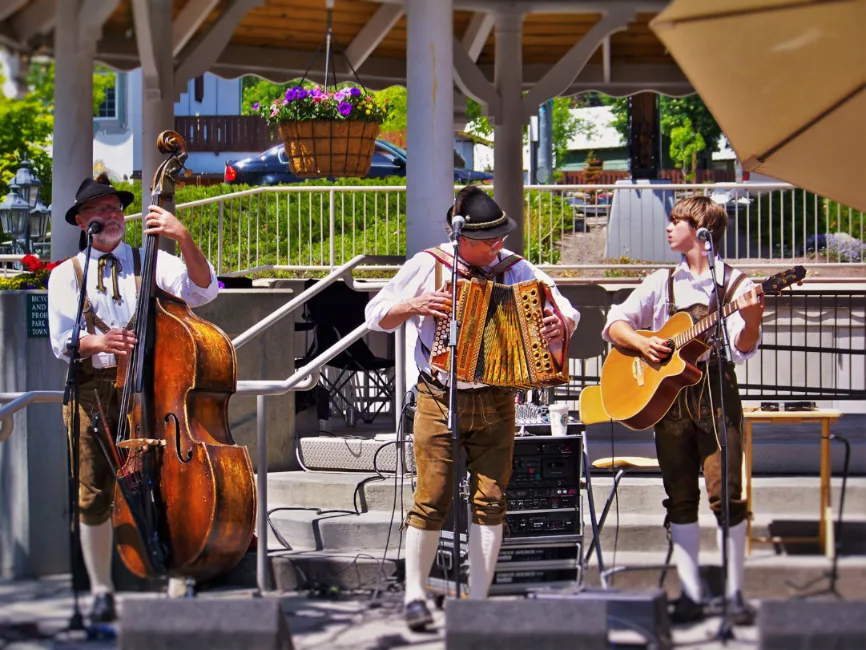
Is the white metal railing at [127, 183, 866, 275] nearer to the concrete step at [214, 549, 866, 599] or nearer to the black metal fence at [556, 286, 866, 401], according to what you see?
the black metal fence at [556, 286, 866, 401]

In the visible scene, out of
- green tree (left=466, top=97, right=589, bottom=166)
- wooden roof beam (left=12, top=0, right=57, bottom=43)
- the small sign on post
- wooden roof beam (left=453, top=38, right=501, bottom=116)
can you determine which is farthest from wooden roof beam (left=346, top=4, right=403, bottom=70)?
green tree (left=466, top=97, right=589, bottom=166)

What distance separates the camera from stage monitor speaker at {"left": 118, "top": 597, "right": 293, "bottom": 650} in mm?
5000

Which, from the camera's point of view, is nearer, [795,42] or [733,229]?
[795,42]

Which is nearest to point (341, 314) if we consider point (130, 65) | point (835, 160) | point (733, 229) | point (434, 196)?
point (434, 196)

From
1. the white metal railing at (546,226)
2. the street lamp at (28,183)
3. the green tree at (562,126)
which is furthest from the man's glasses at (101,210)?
the green tree at (562,126)

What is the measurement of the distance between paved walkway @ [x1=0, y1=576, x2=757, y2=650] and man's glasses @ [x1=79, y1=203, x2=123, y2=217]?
1.58 metres

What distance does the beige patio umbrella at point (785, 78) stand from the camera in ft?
16.6

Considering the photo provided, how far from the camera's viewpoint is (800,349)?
34.5 ft

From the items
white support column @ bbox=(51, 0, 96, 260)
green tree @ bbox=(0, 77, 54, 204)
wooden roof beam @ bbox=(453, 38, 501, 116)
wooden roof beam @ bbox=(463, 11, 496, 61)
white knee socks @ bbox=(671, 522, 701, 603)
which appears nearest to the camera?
green tree @ bbox=(0, 77, 54, 204)

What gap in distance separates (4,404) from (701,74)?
11.9ft

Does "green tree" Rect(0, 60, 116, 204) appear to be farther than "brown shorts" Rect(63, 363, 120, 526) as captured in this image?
No

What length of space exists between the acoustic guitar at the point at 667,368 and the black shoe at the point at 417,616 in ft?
4.06

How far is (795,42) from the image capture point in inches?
204

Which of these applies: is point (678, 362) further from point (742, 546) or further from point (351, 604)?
point (351, 604)
